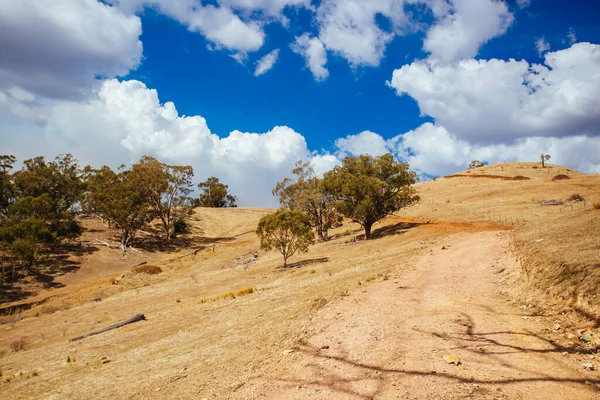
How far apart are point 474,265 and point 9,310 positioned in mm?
42833

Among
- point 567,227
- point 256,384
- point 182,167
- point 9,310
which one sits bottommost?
point 9,310

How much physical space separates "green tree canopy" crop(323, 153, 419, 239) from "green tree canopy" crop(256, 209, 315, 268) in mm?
10693

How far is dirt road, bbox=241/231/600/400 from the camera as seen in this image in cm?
665

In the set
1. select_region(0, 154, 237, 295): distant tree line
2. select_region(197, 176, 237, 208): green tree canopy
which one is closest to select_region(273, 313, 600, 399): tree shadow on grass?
select_region(0, 154, 237, 295): distant tree line

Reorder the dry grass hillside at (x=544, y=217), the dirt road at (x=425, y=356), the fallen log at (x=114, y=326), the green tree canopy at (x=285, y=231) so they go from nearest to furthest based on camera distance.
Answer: the dirt road at (x=425, y=356) < the dry grass hillside at (x=544, y=217) < the fallen log at (x=114, y=326) < the green tree canopy at (x=285, y=231)

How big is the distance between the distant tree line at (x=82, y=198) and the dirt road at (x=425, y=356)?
55.0 m

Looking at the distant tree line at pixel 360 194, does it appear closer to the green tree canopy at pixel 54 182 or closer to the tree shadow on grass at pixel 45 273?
the tree shadow on grass at pixel 45 273

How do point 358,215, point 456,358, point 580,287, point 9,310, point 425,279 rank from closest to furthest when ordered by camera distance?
1. point 456,358
2. point 580,287
3. point 425,279
4. point 9,310
5. point 358,215

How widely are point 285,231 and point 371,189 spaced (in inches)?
542

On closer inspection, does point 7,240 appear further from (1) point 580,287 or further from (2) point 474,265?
(1) point 580,287

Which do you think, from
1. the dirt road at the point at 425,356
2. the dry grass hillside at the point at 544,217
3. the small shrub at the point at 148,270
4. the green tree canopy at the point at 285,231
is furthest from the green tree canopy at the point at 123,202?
the dirt road at the point at 425,356

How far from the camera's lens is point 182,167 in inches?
2798

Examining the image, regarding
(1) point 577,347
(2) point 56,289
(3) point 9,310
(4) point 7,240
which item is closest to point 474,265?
(1) point 577,347

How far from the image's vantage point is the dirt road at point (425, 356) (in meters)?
6.65
